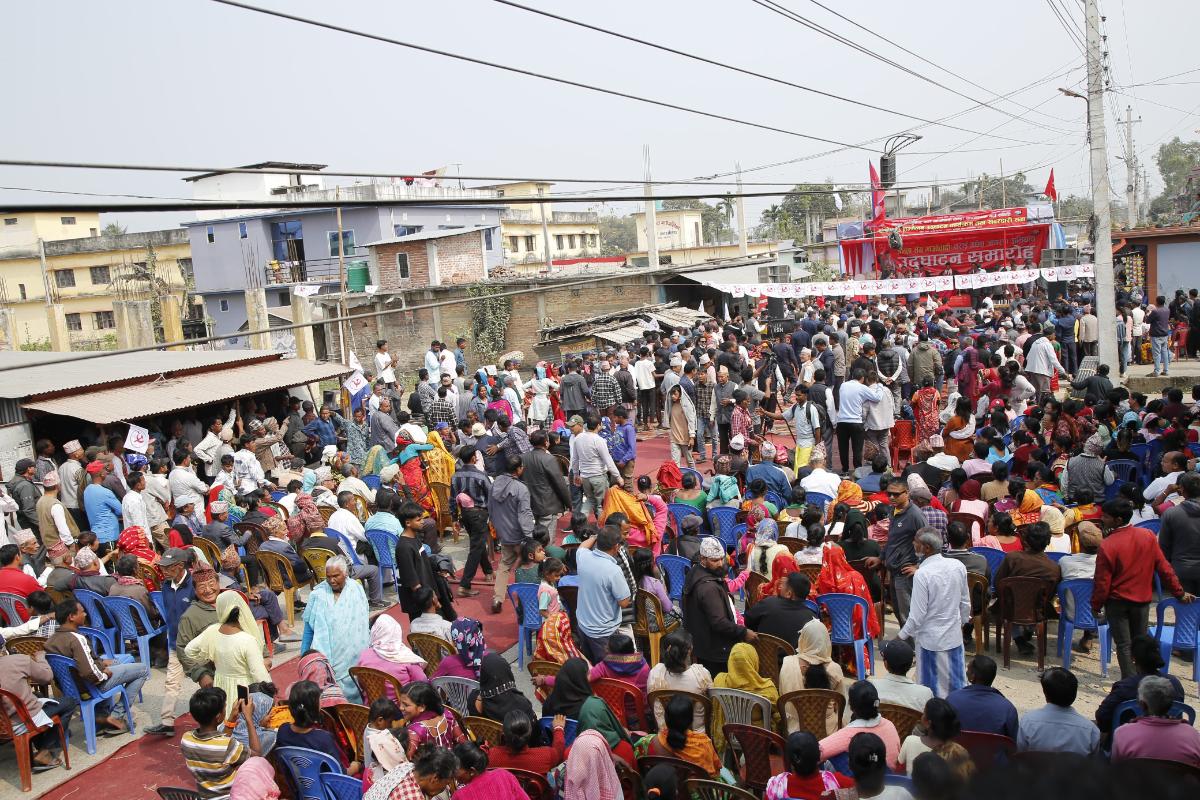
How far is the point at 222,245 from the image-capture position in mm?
38250

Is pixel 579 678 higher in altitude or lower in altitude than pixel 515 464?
lower

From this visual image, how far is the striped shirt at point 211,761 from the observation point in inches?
219

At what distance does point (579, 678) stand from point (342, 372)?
13.0 metres

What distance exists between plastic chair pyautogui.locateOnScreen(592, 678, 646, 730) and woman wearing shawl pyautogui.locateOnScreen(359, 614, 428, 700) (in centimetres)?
126

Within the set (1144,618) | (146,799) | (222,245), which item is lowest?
(146,799)

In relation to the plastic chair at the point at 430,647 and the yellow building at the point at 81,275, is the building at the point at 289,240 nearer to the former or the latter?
the yellow building at the point at 81,275

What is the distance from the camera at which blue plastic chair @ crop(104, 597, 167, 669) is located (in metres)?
8.01

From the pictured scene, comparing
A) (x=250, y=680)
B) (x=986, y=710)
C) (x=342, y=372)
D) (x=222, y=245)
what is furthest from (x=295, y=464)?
(x=222, y=245)

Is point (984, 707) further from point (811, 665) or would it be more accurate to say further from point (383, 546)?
A: point (383, 546)

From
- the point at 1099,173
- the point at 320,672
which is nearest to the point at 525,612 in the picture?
the point at 320,672

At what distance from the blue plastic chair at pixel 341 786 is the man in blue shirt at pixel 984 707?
10.7 ft

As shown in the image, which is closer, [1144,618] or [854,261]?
[1144,618]

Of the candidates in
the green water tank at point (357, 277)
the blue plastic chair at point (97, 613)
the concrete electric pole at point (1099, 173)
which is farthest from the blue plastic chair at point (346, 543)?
the green water tank at point (357, 277)

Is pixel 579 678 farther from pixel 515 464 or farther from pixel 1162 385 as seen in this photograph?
pixel 1162 385
